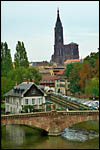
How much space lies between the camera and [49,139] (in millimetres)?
51156

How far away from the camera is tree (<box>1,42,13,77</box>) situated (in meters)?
99.6

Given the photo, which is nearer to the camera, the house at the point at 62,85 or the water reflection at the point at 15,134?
the water reflection at the point at 15,134

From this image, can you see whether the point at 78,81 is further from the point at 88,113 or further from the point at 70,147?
the point at 70,147

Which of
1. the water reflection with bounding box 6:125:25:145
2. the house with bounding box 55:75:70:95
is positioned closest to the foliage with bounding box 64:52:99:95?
the house with bounding box 55:75:70:95

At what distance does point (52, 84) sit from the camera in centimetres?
14188

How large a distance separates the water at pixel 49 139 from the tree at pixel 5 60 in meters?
41.2

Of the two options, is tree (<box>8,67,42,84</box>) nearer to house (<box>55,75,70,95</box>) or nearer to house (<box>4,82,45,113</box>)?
house (<box>4,82,45,113</box>)

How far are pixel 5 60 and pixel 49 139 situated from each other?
52.9 m

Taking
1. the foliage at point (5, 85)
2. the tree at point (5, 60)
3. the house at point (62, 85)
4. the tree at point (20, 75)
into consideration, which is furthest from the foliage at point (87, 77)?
the tree at point (5, 60)

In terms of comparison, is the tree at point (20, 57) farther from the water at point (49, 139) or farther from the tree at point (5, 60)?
the water at point (49, 139)

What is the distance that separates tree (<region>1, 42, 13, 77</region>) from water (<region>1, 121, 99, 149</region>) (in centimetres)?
4121

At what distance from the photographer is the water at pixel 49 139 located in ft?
154

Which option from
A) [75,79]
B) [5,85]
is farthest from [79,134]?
[75,79]

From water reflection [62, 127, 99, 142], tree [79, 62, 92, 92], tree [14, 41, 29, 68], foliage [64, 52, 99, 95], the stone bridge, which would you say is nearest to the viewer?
water reflection [62, 127, 99, 142]
